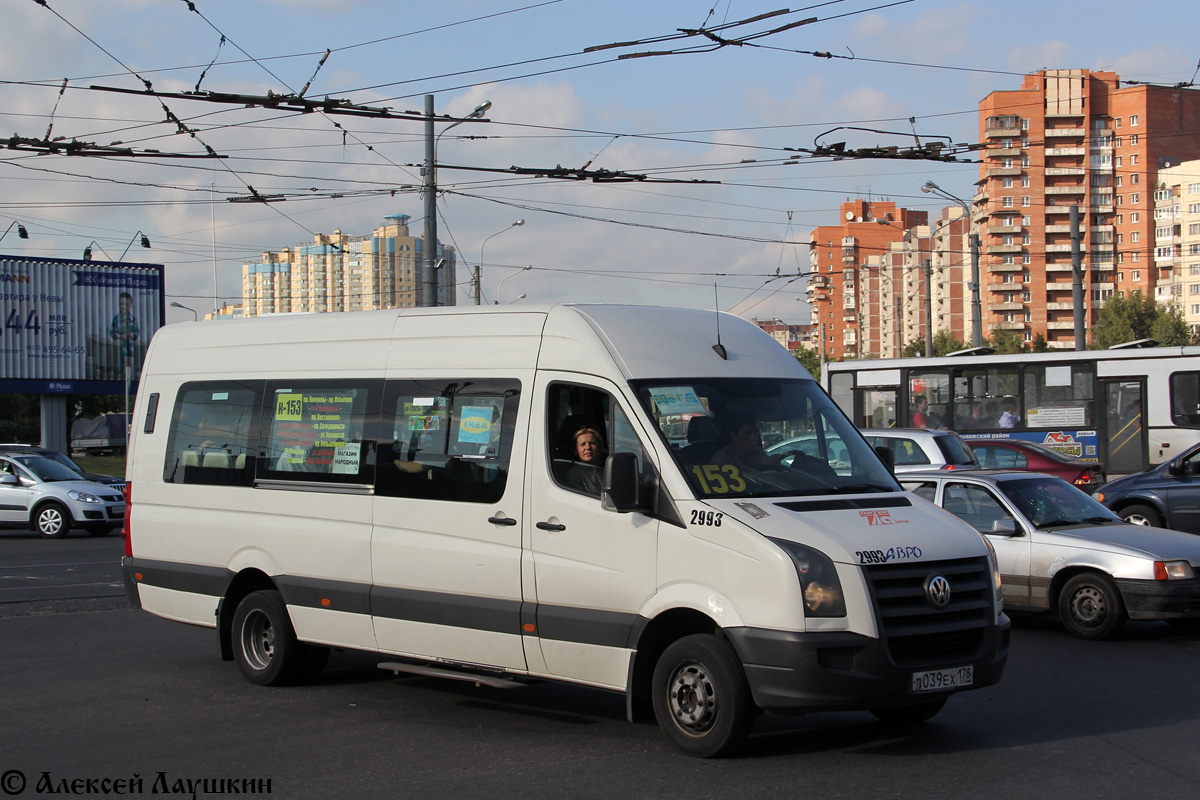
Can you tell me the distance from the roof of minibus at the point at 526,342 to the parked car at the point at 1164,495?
33.8 feet

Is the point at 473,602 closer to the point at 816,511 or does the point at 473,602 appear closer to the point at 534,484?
the point at 534,484

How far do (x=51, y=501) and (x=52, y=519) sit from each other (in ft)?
1.09

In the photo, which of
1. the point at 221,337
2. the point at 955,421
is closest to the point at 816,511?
the point at 221,337

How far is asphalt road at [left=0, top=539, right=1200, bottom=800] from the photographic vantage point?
599cm

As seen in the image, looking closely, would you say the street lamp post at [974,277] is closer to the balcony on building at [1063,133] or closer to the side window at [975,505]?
the side window at [975,505]

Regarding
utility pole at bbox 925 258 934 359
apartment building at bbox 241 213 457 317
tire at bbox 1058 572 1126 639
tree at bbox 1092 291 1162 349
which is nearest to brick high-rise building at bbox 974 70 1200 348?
tree at bbox 1092 291 1162 349

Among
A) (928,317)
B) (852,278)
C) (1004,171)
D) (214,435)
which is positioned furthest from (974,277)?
(852,278)

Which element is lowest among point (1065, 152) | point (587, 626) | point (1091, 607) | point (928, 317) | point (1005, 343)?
point (1091, 607)

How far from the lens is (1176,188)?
394 feet

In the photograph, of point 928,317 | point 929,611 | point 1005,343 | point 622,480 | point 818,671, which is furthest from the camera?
point 1005,343

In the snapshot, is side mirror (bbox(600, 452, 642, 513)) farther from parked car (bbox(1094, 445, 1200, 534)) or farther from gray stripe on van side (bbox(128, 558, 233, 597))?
parked car (bbox(1094, 445, 1200, 534))

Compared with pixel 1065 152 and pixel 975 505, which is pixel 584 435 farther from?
pixel 1065 152

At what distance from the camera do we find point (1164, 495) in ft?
52.5

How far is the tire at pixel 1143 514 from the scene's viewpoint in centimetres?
1609
